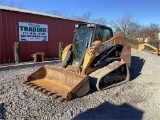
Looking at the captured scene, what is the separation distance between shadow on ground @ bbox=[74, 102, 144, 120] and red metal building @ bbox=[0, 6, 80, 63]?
7.62 metres

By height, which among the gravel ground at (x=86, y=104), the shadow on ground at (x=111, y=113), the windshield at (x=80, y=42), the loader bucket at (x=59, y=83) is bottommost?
the shadow on ground at (x=111, y=113)

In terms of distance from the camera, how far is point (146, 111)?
5008mm

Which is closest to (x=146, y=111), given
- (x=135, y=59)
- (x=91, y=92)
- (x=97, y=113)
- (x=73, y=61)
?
(x=97, y=113)

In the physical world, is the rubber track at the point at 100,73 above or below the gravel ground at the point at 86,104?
above

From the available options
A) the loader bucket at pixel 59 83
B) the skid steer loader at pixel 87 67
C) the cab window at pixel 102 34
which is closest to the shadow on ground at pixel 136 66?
the skid steer loader at pixel 87 67

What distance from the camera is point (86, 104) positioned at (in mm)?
5199

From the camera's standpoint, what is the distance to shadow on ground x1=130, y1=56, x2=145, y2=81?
8.70m

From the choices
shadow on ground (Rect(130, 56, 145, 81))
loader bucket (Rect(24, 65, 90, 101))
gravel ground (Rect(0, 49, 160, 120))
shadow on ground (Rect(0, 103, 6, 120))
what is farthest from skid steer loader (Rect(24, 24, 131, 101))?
shadow on ground (Rect(0, 103, 6, 120))

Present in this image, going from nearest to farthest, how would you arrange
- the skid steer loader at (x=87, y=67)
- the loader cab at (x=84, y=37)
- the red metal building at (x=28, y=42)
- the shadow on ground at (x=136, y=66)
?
the skid steer loader at (x=87, y=67)
the loader cab at (x=84, y=37)
the shadow on ground at (x=136, y=66)
the red metal building at (x=28, y=42)

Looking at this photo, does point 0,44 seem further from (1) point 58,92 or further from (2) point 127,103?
(2) point 127,103

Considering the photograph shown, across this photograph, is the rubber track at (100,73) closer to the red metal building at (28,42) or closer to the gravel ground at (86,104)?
the gravel ground at (86,104)

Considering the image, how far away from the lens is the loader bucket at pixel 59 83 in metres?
5.48

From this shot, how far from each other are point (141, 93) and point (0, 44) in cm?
783

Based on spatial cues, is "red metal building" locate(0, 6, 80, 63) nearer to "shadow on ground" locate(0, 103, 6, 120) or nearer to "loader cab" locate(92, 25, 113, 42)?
"loader cab" locate(92, 25, 113, 42)
